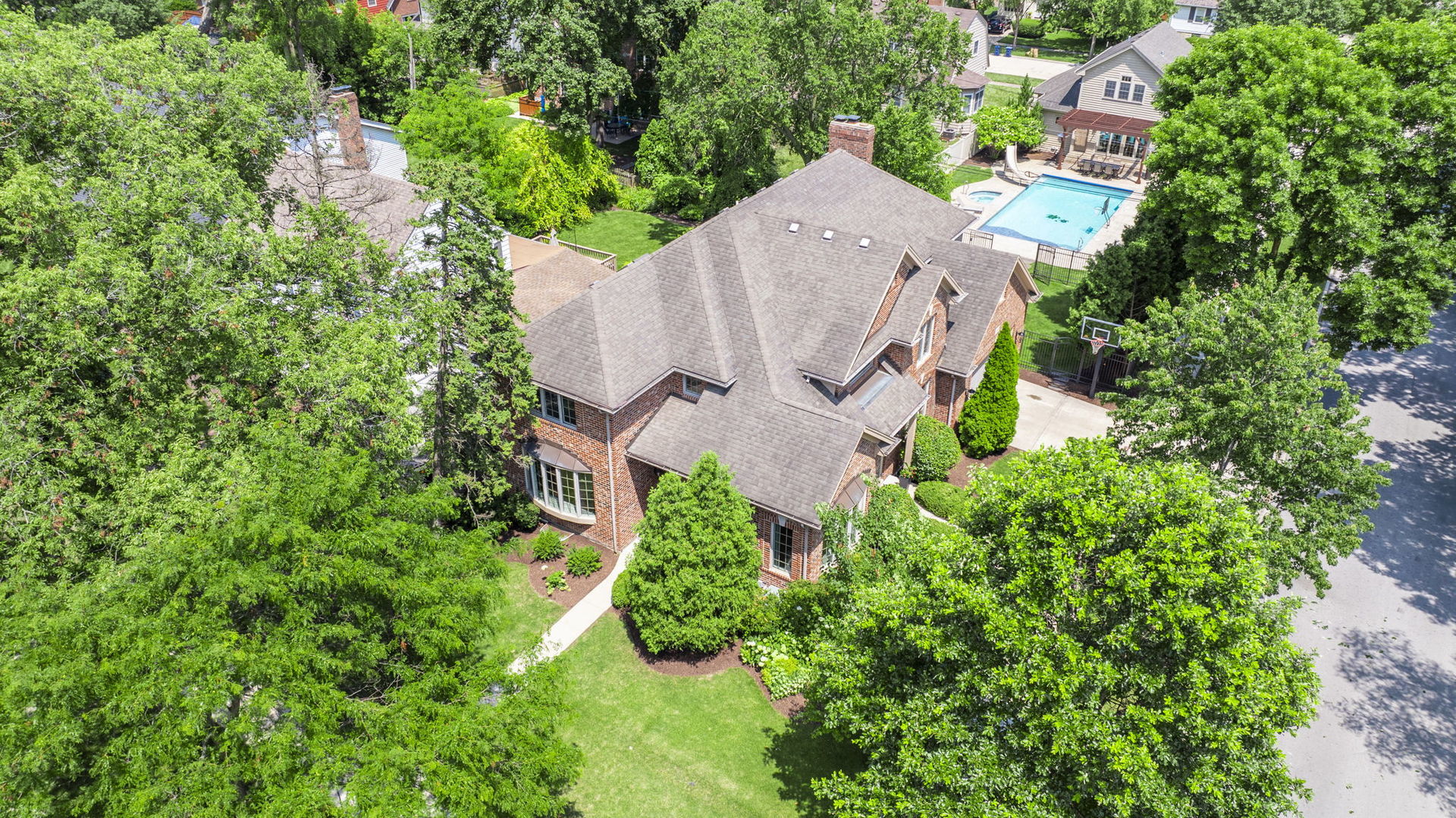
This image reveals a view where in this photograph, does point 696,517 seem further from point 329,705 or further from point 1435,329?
point 1435,329

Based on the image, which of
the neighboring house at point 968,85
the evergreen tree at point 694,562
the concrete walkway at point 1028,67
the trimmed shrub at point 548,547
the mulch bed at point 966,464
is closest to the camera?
the evergreen tree at point 694,562

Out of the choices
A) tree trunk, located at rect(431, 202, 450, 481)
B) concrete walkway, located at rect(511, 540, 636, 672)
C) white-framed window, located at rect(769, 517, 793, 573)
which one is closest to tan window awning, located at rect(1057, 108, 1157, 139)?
white-framed window, located at rect(769, 517, 793, 573)

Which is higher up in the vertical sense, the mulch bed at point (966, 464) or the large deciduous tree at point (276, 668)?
the large deciduous tree at point (276, 668)

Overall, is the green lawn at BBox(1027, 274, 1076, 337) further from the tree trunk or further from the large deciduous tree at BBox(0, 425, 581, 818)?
the large deciduous tree at BBox(0, 425, 581, 818)

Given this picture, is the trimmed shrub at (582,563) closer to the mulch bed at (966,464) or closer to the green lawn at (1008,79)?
the mulch bed at (966,464)

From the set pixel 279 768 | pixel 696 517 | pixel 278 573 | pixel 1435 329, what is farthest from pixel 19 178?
pixel 1435 329

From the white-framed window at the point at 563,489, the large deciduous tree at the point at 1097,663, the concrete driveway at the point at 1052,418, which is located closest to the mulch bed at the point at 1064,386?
the concrete driveway at the point at 1052,418
